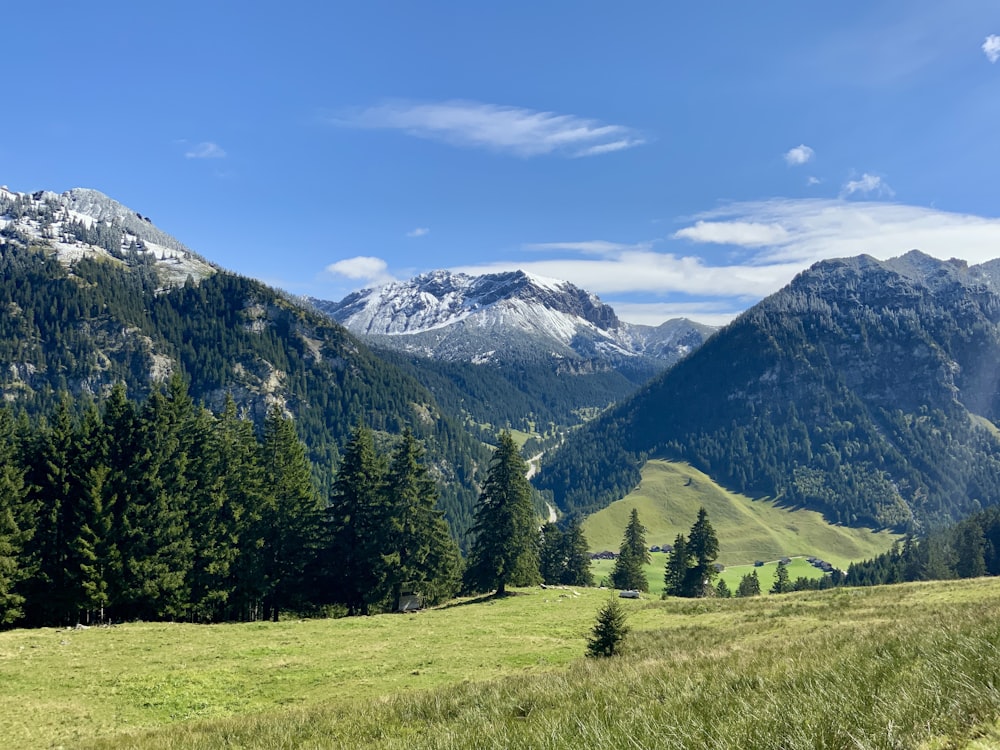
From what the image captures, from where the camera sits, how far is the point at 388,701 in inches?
650

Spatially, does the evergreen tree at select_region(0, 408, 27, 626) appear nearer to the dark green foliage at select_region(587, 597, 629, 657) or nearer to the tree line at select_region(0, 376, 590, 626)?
the tree line at select_region(0, 376, 590, 626)

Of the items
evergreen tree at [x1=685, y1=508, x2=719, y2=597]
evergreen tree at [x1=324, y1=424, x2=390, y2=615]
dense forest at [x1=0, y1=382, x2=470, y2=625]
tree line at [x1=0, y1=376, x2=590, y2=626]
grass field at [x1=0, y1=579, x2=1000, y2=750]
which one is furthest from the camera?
evergreen tree at [x1=685, y1=508, x2=719, y2=597]

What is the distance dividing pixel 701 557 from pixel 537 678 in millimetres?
72693

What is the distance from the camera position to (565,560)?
9056cm

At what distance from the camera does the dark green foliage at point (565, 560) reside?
89.9 meters

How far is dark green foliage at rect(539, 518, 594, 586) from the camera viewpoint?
295 ft

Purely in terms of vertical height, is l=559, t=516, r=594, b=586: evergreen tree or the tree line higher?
the tree line

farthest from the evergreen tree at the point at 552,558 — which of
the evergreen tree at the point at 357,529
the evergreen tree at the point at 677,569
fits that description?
the evergreen tree at the point at 357,529

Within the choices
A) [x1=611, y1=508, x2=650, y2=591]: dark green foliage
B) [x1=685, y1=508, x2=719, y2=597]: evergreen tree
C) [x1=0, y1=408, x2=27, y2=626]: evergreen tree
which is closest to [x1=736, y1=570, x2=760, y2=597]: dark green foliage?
[x1=611, y1=508, x2=650, y2=591]: dark green foliage

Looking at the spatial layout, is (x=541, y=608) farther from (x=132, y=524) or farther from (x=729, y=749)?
(x=729, y=749)

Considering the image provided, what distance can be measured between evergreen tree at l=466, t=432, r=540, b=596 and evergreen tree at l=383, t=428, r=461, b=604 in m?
3.25

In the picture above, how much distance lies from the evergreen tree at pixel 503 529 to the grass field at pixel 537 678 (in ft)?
13.2

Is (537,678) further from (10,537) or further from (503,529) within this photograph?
(503,529)

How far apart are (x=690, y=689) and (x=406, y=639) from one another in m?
29.4
